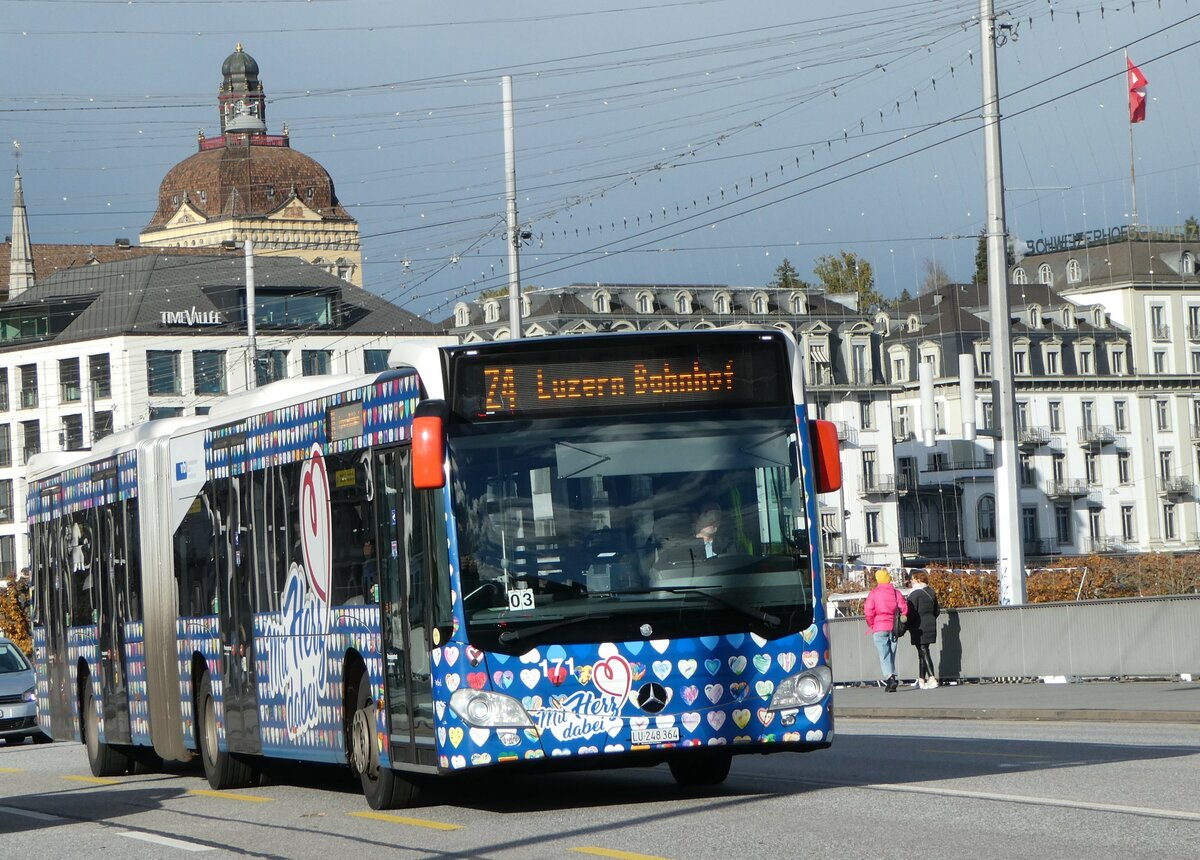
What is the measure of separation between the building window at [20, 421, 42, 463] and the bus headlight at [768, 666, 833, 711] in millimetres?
96342

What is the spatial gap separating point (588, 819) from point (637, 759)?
460mm

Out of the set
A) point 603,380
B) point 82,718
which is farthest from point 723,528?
point 82,718

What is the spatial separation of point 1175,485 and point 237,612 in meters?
99.4

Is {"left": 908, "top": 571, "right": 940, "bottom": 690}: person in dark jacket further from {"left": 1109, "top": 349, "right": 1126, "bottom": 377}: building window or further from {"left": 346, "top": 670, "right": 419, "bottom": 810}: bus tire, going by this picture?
{"left": 1109, "top": 349, "right": 1126, "bottom": 377}: building window

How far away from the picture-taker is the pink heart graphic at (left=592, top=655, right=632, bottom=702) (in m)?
12.6

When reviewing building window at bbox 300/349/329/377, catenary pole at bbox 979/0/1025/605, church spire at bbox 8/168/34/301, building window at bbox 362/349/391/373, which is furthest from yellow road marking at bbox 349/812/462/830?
church spire at bbox 8/168/34/301

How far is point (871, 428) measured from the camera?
110125 mm

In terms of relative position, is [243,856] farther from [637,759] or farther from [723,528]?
[723,528]

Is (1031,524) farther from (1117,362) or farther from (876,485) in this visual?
(1117,362)

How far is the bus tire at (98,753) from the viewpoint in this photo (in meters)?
20.7

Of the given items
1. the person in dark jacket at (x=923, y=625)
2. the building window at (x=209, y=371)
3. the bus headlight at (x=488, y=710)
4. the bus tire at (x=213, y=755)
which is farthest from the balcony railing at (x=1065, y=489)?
the bus headlight at (x=488, y=710)

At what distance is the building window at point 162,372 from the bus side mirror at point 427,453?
3659 inches

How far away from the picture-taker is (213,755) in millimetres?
17547

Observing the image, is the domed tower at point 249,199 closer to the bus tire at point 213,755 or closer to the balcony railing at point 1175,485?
the balcony railing at point 1175,485
